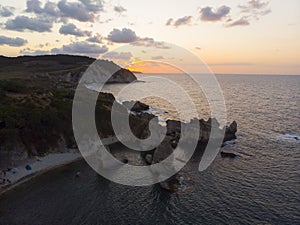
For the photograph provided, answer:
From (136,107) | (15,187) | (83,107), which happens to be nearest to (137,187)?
(15,187)

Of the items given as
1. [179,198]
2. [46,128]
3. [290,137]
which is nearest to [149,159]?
[179,198]

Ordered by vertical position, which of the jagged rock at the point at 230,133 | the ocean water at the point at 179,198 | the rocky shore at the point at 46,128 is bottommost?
the ocean water at the point at 179,198

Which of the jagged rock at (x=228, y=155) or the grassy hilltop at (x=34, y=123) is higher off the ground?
the grassy hilltop at (x=34, y=123)

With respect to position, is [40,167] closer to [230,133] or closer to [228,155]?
[228,155]

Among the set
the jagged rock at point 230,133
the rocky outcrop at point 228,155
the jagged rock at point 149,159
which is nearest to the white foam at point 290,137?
the jagged rock at point 230,133

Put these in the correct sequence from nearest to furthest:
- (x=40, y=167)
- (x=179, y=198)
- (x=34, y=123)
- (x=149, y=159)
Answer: (x=179, y=198) < (x=40, y=167) < (x=149, y=159) < (x=34, y=123)

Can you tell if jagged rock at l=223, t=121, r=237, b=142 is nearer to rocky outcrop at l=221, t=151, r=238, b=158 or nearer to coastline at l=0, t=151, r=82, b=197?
rocky outcrop at l=221, t=151, r=238, b=158

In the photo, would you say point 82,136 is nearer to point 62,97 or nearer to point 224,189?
point 62,97

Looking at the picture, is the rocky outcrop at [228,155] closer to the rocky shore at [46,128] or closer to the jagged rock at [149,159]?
the rocky shore at [46,128]

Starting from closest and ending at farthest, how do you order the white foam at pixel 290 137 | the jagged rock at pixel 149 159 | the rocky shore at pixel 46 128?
1. the rocky shore at pixel 46 128
2. the jagged rock at pixel 149 159
3. the white foam at pixel 290 137
